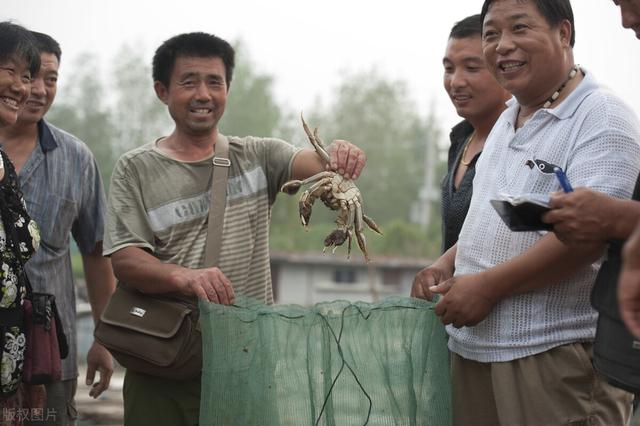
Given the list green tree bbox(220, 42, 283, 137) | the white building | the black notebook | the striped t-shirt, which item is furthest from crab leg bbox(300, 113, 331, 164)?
green tree bbox(220, 42, 283, 137)

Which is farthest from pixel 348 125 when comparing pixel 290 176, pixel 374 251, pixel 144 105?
pixel 290 176

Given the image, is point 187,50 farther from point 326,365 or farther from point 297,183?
point 326,365

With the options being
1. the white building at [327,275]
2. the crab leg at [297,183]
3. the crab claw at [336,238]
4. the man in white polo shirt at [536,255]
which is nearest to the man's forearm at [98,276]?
the crab leg at [297,183]

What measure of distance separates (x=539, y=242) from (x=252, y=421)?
4.05ft

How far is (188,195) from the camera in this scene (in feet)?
12.5

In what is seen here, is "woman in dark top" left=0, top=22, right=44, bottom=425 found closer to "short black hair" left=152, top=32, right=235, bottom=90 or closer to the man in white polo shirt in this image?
"short black hair" left=152, top=32, right=235, bottom=90

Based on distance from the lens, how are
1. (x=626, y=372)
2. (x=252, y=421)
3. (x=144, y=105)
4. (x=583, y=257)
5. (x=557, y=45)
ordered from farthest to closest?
1. (x=144, y=105)
2. (x=252, y=421)
3. (x=557, y=45)
4. (x=583, y=257)
5. (x=626, y=372)

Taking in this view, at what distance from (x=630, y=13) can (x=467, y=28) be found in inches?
49.4

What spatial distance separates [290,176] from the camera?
Result: 3875mm

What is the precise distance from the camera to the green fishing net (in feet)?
10.6

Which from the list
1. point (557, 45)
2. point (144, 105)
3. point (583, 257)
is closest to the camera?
point (583, 257)

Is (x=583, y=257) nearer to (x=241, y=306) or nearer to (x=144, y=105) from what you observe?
(x=241, y=306)

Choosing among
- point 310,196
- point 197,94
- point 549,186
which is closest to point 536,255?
point 549,186

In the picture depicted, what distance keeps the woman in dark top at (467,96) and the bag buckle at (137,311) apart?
1322 mm
